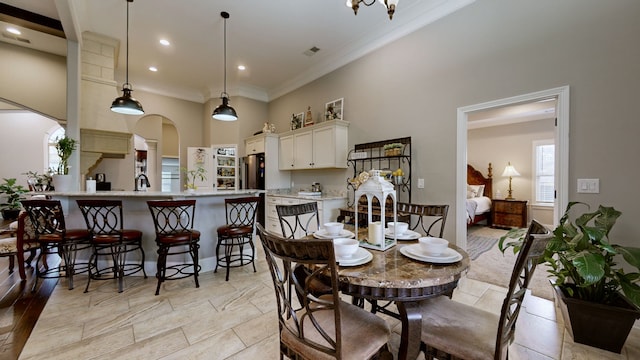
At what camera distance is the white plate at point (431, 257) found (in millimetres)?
1348

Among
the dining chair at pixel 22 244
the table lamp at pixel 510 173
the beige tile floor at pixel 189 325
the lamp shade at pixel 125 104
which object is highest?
the lamp shade at pixel 125 104

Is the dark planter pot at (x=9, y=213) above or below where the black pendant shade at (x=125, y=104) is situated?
below

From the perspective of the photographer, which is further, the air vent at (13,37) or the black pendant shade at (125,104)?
the air vent at (13,37)

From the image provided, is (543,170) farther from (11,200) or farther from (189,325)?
(11,200)

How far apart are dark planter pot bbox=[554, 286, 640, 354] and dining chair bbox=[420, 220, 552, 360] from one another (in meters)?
1.21

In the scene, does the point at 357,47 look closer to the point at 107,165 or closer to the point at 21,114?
the point at 107,165

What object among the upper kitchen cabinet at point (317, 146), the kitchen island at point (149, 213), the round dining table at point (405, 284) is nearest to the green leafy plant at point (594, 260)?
the round dining table at point (405, 284)

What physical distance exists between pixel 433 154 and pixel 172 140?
901 cm

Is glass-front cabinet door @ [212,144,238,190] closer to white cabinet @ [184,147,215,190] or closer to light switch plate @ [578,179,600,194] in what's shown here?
white cabinet @ [184,147,215,190]

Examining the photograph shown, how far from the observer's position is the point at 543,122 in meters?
6.02

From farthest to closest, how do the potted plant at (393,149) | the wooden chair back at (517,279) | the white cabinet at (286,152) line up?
the white cabinet at (286,152)
the potted plant at (393,149)
the wooden chair back at (517,279)

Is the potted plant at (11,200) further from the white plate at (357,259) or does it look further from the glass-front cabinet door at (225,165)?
the white plate at (357,259)

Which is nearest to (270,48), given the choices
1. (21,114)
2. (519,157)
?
(519,157)

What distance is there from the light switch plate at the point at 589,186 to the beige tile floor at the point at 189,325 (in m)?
1.15
